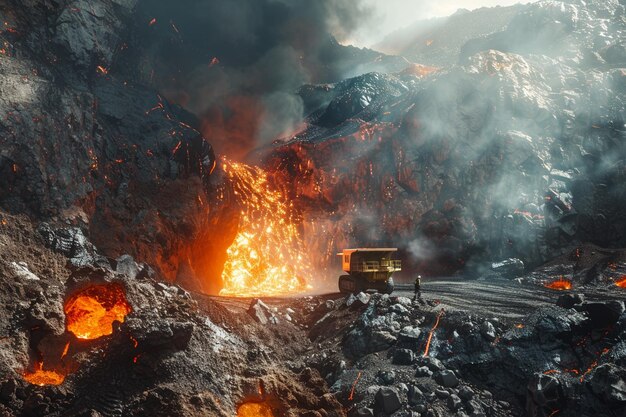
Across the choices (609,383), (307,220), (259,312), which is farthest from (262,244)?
(609,383)

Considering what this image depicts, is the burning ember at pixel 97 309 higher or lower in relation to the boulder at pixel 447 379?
higher

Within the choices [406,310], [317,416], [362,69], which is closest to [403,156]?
[406,310]

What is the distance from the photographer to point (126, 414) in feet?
24.4

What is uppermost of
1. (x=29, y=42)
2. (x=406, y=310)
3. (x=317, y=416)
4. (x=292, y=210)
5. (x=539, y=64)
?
(x=539, y=64)

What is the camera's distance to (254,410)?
28.7 feet

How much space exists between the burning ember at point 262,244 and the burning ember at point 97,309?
13740 millimetres

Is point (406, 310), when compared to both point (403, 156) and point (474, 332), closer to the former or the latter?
point (474, 332)

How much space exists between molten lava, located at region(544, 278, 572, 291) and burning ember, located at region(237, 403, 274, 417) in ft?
68.4

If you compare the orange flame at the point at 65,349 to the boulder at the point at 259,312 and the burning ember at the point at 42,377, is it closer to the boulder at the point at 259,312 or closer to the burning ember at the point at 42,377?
the burning ember at the point at 42,377

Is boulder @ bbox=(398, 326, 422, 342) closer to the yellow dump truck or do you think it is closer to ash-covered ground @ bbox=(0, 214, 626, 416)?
ash-covered ground @ bbox=(0, 214, 626, 416)

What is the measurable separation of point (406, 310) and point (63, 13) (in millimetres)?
25226

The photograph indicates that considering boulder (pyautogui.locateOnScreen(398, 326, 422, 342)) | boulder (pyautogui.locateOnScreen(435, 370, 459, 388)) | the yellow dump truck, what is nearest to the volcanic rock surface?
the yellow dump truck

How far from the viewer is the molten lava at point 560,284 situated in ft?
74.6

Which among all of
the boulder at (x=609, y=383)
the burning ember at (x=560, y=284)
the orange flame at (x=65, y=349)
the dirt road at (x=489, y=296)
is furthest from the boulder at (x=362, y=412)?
the burning ember at (x=560, y=284)
